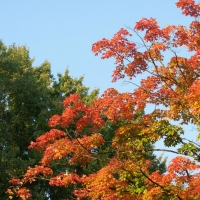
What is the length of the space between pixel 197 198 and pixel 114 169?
106 inches

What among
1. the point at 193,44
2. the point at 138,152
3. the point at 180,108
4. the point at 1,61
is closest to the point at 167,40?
the point at 193,44

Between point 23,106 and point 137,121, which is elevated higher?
point 23,106

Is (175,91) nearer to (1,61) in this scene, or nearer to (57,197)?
(1,61)

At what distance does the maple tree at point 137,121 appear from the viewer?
1200cm

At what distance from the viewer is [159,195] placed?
11.1 meters

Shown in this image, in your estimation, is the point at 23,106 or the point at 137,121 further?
the point at 23,106

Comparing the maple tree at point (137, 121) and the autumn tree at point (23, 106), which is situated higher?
the autumn tree at point (23, 106)

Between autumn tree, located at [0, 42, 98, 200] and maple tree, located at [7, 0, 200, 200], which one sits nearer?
maple tree, located at [7, 0, 200, 200]

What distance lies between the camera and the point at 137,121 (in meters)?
13.2

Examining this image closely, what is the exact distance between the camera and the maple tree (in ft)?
39.4

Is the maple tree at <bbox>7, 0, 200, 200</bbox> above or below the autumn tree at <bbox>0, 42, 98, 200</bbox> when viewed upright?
below

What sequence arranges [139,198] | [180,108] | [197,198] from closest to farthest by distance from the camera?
1. [197,198]
2. [139,198]
3. [180,108]

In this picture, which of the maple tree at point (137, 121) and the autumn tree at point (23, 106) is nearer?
the maple tree at point (137, 121)

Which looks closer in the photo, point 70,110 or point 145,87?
point 70,110
